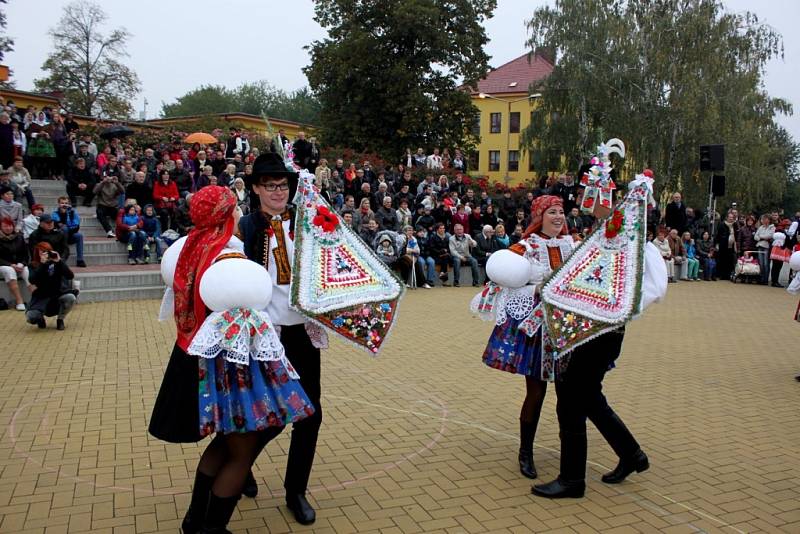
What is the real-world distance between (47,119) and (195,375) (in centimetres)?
1631

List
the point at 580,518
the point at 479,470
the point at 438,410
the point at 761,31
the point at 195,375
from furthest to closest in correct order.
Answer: the point at 761,31 < the point at 438,410 < the point at 479,470 < the point at 580,518 < the point at 195,375

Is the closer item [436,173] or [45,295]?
[45,295]

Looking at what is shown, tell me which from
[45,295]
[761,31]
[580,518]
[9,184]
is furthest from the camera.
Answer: [761,31]

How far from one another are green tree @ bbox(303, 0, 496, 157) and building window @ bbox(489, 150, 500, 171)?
21.1 meters

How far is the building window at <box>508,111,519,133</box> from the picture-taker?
51.8 meters

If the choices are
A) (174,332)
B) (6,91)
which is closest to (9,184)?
(174,332)

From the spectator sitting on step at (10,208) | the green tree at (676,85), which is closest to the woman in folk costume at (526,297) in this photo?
the spectator sitting on step at (10,208)

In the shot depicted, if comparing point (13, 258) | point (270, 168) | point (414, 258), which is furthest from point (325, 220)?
point (414, 258)

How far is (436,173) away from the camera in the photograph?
2228 cm

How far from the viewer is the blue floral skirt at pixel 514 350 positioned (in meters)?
4.25

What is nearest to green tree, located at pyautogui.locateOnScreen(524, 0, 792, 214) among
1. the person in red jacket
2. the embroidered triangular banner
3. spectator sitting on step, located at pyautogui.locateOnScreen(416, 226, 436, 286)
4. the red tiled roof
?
spectator sitting on step, located at pyautogui.locateOnScreen(416, 226, 436, 286)

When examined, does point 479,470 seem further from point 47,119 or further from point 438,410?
point 47,119

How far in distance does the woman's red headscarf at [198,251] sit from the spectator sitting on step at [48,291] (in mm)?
6801

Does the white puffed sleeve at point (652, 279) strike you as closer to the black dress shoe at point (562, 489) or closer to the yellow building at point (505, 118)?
the black dress shoe at point (562, 489)
